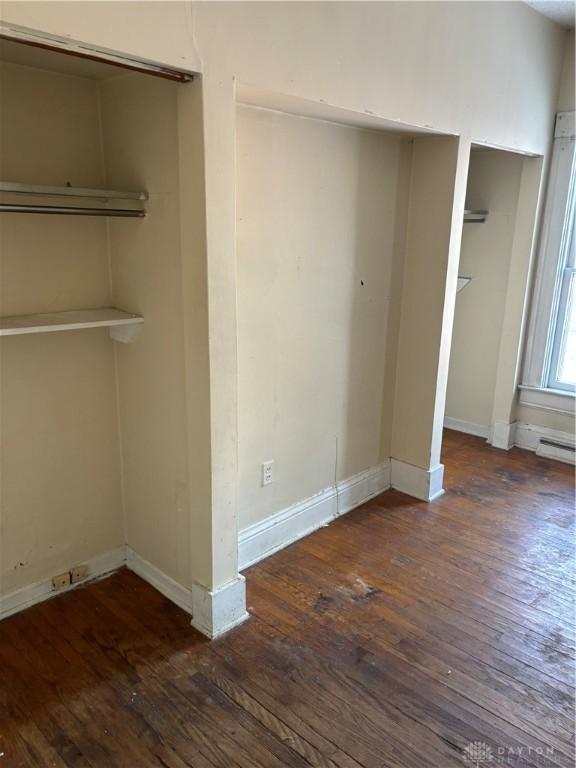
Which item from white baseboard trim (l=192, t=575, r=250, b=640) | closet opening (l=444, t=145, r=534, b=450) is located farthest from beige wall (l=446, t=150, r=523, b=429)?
white baseboard trim (l=192, t=575, r=250, b=640)

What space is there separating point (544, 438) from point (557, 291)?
1.05 metres

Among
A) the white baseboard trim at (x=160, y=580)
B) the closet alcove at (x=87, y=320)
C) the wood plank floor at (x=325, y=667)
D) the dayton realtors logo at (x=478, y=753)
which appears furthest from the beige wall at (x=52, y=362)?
the dayton realtors logo at (x=478, y=753)

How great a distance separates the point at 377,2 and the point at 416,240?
3.97 ft

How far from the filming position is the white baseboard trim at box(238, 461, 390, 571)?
107 inches

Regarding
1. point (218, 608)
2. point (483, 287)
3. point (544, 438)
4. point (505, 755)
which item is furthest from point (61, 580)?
point (483, 287)

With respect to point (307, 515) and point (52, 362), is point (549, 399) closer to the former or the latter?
point (307, 515)

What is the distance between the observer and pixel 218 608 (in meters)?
2.23

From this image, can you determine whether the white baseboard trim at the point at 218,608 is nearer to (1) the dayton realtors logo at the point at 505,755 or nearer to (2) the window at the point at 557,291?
(1) the dayton realtors logo at the point at 505,755

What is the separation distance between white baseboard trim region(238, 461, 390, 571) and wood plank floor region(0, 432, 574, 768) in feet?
0.24

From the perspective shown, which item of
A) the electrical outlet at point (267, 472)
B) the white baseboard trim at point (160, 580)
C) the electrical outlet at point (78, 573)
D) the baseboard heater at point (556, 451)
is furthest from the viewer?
the baseboard heater at point (556, 451)

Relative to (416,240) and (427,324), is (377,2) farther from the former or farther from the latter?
(427,324)

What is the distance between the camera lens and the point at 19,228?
208 centimetres

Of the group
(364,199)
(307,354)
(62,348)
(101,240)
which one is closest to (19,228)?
(101,240)

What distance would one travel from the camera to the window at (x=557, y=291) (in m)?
3.77
